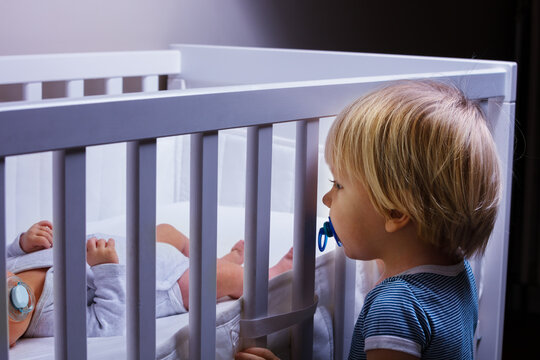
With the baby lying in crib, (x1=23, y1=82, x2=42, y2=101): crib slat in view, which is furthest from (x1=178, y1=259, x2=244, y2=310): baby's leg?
(x1=23, y1=82, x2=42, y2=101): crib slat

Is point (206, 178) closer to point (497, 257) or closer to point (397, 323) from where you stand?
point (397, 323)

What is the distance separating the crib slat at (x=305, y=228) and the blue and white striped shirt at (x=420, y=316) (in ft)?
0.25

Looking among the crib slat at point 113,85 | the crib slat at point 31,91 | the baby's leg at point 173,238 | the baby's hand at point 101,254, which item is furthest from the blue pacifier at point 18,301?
the crib slat at point 113,85

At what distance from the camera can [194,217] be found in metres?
0.71

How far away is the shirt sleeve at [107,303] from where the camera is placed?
896mm

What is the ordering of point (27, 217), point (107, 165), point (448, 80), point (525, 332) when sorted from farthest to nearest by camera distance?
point (525, 332) < point (107, 165) < point (27, 217) < point (448, 80)

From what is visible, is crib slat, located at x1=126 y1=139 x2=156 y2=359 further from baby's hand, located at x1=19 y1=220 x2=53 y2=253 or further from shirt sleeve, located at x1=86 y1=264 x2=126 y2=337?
baby's hand, located at x1=19 y1=220 x2=53 y2=253

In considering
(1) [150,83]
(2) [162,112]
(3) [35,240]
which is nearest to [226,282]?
(3) [35,240]

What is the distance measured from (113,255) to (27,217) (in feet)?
1.20

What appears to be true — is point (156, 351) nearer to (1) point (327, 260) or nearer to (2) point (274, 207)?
(1) point (327, 260)

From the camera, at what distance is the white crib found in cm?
58

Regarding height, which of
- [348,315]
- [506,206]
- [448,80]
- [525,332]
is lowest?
[525,332]

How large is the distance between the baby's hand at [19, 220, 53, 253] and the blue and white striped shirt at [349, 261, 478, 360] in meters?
0.46

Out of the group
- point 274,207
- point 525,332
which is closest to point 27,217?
point 274,207
